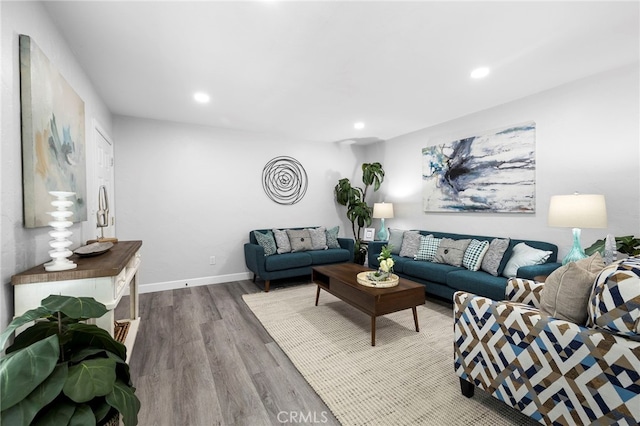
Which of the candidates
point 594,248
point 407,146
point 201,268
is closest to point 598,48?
point 594,248

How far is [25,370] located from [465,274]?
130 inches

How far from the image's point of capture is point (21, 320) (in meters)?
0.97

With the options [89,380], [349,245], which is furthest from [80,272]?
[349,245]

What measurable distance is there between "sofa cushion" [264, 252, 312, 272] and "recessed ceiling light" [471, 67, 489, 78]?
9.78 ft

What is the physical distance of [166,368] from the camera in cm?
214

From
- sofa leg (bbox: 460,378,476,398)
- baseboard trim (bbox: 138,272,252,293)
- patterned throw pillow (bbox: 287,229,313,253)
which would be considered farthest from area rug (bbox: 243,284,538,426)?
baseboard trim (bbox: 138,272,252,293)

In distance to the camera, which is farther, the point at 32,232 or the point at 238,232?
the point at 238,232

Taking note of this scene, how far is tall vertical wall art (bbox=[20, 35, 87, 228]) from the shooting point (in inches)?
56.6

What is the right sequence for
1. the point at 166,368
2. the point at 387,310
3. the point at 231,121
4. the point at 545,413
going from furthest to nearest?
the point at 231,121 → the point at 387,310 → the point at 166,368 → the point at 545,413

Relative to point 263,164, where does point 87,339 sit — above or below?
below

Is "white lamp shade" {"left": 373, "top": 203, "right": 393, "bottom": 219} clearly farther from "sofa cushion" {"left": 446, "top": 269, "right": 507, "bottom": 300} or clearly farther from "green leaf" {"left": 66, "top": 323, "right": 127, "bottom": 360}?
"green leaf" {"left": 66, "top": 323, "right": 127, "bottom": 360}

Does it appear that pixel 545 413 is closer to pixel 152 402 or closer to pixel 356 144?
pixel 152 402

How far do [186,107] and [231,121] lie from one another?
705 millimetres

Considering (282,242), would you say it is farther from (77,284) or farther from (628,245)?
(628,245)
